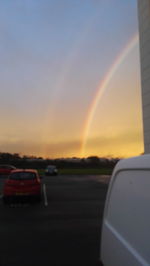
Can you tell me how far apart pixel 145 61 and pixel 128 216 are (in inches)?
322

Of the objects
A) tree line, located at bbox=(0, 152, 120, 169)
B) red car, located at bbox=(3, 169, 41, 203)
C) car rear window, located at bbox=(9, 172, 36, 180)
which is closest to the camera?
red car, located at bbox=(3, 169, 41, 203)

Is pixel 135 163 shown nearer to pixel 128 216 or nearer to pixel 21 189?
pixel 128 216

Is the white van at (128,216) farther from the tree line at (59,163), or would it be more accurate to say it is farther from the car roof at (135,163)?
the tree line at (59,163)

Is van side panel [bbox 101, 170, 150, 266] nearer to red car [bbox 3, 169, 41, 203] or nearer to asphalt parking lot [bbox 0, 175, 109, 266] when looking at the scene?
asphalt parking lot [bbox 0, 175, 109, 266]

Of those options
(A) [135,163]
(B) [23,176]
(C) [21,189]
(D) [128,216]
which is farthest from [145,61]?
(B) [23,176]

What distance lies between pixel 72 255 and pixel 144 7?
21.8ft

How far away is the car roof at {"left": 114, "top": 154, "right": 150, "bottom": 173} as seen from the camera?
2.72 metres

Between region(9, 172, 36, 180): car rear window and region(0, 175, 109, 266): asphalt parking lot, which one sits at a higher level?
region(9, 172, 36, 180): car rear window

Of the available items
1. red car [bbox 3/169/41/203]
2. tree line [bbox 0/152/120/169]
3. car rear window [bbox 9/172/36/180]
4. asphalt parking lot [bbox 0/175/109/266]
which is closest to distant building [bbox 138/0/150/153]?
asphalt parking lot [bbox 0/175/109/266]

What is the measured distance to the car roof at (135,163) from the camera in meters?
2.72

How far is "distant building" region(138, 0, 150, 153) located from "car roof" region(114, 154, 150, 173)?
6682 millimetres

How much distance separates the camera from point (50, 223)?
41.9 ft

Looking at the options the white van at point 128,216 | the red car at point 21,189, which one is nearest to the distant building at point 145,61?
the white van at point 128,216

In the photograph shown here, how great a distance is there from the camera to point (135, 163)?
303 cm
